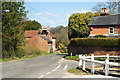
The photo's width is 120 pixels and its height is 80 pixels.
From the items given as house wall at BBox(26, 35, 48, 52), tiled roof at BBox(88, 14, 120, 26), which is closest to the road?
tiled roof at BBox(88, 14, 120, 26)

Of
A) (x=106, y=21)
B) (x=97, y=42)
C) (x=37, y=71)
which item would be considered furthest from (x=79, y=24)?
(x=37, y=71)

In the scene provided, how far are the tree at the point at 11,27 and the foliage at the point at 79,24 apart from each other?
2942 centimetres

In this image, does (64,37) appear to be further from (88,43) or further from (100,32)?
(88,43)

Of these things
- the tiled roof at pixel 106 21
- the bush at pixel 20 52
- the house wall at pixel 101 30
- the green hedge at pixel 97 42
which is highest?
the tiled roof at pixel 106 21

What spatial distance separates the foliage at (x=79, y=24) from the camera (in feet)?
207

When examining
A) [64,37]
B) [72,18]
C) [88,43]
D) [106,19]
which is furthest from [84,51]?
[64,37]

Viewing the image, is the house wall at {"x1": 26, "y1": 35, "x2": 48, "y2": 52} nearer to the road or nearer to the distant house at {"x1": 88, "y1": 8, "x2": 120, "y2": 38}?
the distant house at {"x1": 88, "y1": 8, "x2": 120, "y2": 38}

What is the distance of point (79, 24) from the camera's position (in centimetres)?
6412

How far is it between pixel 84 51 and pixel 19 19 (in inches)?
476

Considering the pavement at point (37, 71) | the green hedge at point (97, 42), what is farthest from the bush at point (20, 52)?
the pavement at point (37, 71)

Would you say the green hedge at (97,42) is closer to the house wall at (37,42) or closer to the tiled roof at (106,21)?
the tiled roof at (106,21)

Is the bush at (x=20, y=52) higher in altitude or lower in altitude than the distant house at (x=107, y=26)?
lower

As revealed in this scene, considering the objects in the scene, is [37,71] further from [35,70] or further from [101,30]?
[101,30]

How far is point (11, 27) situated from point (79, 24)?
33.0m
